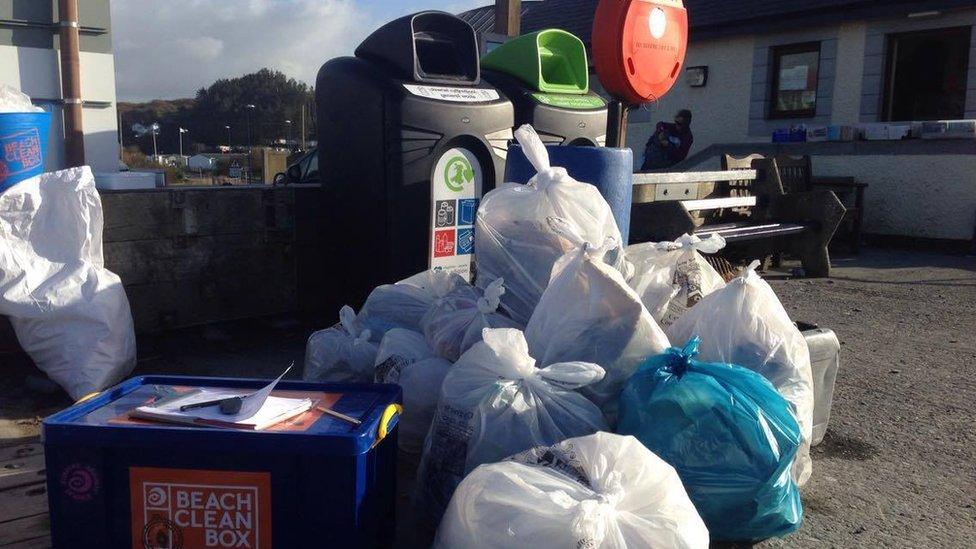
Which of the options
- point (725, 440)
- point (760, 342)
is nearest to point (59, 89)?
point (760, 342)

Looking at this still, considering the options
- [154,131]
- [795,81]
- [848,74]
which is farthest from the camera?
[795,81]

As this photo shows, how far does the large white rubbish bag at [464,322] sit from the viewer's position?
2.93 m

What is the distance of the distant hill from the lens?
10.5 metres

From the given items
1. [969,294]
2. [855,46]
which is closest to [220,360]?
[969,294]

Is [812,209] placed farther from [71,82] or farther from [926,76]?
[71,82]

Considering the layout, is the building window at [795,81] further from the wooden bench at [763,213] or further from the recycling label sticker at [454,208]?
the recycling label sticker at [454,208]

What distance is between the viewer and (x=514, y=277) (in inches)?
124

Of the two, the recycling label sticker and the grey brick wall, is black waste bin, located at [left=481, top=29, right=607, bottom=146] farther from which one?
the grey brick wall

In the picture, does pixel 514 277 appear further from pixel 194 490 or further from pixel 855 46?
pixel 855 46

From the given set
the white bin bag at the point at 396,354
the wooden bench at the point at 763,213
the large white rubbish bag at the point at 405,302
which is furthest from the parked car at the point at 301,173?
the wooden bench at the point at 763,213

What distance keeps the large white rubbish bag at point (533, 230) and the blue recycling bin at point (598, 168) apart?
1.34 feet

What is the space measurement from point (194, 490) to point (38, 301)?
196 cm

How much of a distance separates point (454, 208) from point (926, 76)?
8.71 m

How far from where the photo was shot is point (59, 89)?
17.0ft
